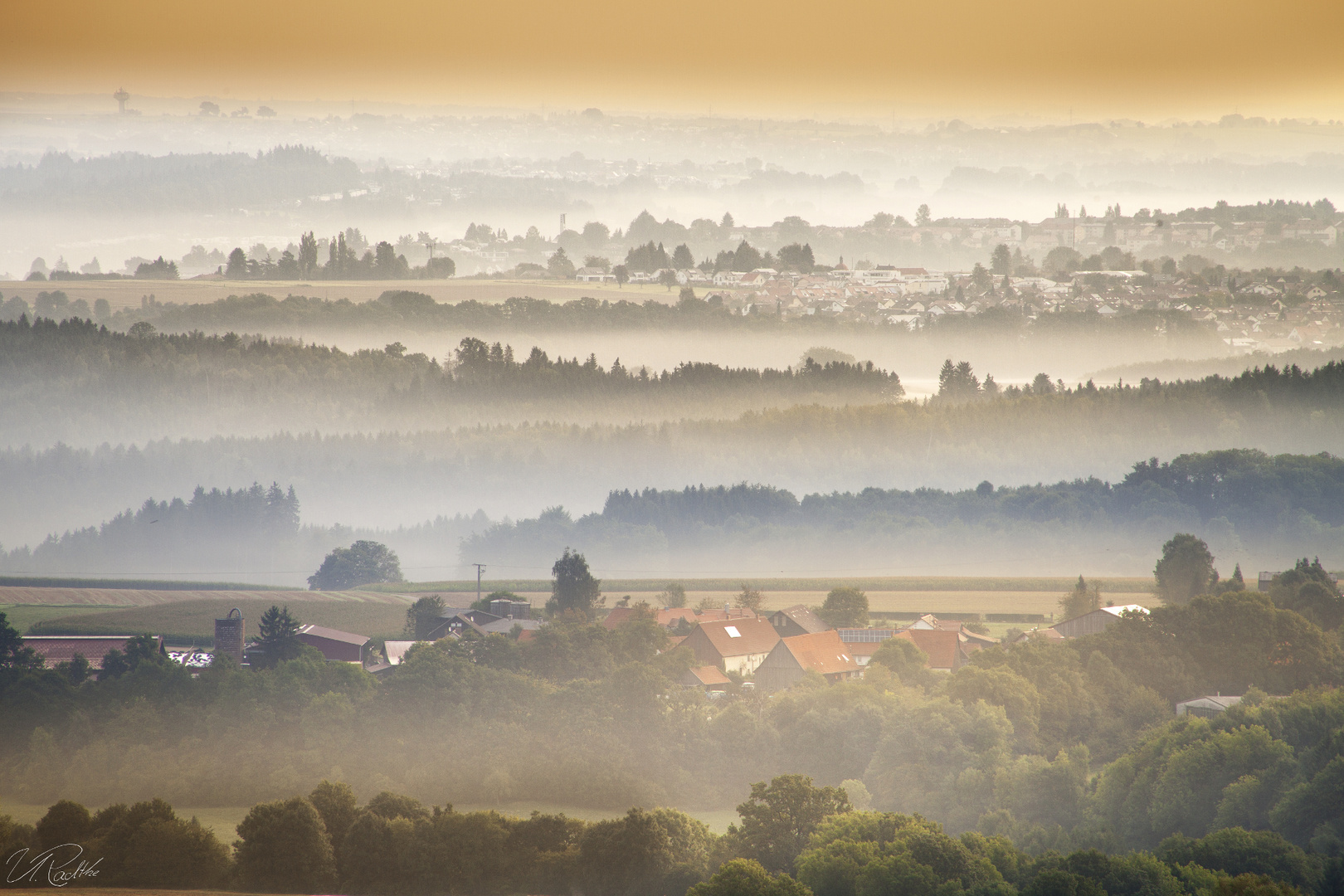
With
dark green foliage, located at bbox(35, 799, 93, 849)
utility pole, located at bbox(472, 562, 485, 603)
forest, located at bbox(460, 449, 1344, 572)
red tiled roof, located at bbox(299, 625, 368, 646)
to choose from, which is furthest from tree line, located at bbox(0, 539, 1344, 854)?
forest, located at bbox(460, 449, 1344, 572)

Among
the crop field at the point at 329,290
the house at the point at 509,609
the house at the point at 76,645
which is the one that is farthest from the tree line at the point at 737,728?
the crop field at the point at 329,290

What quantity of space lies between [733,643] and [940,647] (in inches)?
216

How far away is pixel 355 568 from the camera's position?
132 feet

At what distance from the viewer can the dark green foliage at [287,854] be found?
18438 millimetres

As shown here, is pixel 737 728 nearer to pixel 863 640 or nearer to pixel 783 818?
pixel 783 818

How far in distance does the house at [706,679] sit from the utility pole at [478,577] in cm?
928

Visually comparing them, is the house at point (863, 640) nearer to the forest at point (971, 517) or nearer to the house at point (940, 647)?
the house at point (940, 647)

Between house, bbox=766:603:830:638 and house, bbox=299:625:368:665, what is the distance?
11.8 meters

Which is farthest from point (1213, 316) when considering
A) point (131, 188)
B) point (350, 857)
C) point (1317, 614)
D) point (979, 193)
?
point (131, 188)

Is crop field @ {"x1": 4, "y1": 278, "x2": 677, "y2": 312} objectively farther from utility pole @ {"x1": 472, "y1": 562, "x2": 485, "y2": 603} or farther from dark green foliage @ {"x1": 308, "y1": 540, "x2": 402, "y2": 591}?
utility pole @ {"x1": 472, "y1": 562, "x2": 485, "y2": 603}

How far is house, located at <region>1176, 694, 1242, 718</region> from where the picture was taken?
87.7ft

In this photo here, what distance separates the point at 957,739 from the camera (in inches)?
950

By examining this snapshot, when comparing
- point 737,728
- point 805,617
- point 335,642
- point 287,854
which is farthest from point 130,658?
point 805,617

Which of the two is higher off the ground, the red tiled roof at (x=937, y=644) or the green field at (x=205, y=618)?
the red tiled roof at (x=937, y=644)
